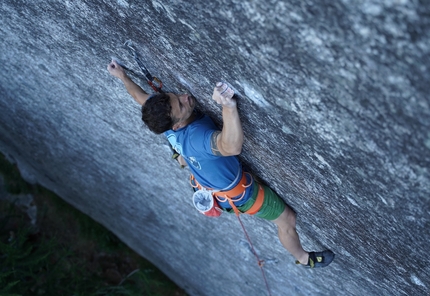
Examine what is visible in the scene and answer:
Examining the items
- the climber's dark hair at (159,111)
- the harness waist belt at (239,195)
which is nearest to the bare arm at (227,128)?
the climber's dark hair at (159,111)

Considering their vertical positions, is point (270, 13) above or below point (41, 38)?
above

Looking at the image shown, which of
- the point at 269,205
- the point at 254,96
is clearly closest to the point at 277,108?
the point at 254,96

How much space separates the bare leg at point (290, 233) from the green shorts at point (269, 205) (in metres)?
0.06

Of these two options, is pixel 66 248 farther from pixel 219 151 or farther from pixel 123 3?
pixel 123 3

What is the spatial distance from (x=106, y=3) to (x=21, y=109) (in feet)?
9.91

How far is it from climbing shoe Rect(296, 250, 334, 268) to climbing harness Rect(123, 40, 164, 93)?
1.60 m

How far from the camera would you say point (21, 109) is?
494 centimetres

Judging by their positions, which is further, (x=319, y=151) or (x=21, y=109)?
(x=21, y=109)

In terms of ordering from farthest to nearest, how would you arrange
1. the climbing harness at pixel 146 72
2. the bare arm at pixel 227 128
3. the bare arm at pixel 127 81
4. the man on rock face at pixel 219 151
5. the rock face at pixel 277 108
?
the bare arm at pixel 127 81 → the climbing harness at pixel 146 72 → the man on rock face at pixel 219 151 → the bare arm at pixel 227 128 → the rock face at pixel 277 108

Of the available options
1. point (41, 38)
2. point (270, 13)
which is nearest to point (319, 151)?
point (270, 13)

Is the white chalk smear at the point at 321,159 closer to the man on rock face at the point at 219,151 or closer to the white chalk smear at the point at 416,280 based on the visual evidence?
the man on rock face at the point at 219,151

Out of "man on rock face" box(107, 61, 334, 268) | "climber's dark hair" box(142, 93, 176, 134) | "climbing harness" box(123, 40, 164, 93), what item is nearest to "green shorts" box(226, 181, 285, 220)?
"man on rock face" box(107, 61, 334, 268)

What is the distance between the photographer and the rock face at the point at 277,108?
148 centimetres

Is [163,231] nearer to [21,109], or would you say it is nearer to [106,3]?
[21,109]
